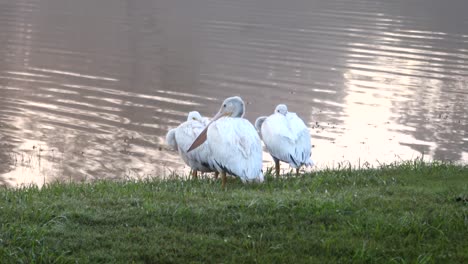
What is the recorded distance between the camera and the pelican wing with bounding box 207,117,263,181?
366 inches

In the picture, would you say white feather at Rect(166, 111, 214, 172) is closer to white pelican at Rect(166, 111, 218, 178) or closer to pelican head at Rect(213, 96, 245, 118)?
white pelican at Rect(166, 111, 218, 178)

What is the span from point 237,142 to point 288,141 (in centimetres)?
137

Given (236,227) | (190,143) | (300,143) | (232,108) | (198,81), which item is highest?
(232,108)

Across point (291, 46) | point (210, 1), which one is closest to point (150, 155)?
point (291, 46)

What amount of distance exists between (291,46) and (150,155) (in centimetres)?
1616

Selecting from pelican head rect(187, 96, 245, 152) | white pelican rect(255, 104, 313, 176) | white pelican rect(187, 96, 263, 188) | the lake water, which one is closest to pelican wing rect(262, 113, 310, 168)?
white pelican rect(255, 104, 313, 176)

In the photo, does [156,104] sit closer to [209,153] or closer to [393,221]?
[209,153]

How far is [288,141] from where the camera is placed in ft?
34.9

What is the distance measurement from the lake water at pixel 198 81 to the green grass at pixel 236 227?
19.6 ft

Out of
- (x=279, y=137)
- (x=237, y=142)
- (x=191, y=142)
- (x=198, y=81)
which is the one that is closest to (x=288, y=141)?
(x=279, y=137)

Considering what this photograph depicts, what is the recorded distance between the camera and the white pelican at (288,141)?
10.6 m

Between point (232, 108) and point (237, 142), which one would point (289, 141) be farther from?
point (237, 142)

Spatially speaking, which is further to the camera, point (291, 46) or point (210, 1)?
point (210, 1)

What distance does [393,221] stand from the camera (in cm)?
676
